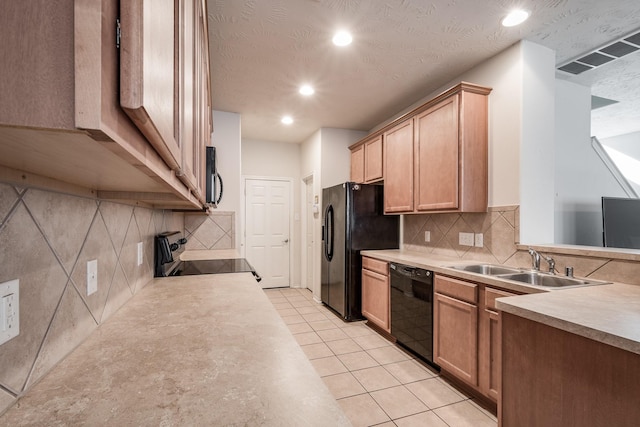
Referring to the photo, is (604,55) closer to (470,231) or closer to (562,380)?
(470,231)

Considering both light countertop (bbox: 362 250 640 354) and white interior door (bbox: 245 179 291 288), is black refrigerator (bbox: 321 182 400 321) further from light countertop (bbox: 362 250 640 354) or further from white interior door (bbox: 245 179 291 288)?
light countertop (bbox: 362 250 640 354)

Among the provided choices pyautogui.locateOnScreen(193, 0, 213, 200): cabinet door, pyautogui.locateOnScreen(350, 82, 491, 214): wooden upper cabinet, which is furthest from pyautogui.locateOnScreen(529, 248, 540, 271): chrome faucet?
pyautogui.locateOnScreen(193, 0, 213, 200): cabinet door

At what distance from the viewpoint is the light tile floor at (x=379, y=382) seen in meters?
1.85

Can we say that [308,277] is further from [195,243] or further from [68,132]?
[68,132]

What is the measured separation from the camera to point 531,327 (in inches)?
51.3

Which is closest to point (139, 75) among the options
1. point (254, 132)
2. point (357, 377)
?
point (357, 377)

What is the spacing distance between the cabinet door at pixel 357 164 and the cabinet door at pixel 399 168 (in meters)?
0.59

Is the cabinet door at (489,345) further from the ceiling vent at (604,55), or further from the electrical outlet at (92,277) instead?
the ceiling vent at (604,55)

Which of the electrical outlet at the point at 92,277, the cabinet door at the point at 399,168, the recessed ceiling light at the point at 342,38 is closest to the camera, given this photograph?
the electrical outlet at the point at 92,277

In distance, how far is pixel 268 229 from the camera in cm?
527

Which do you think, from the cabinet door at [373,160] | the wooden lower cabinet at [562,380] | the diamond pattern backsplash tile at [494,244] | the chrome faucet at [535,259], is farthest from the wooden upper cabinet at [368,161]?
the wooden lower cabinet at [562,380]

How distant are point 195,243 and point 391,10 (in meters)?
3.01

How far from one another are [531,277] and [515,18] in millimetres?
1774

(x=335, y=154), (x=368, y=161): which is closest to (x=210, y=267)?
(x=368, y=161)
